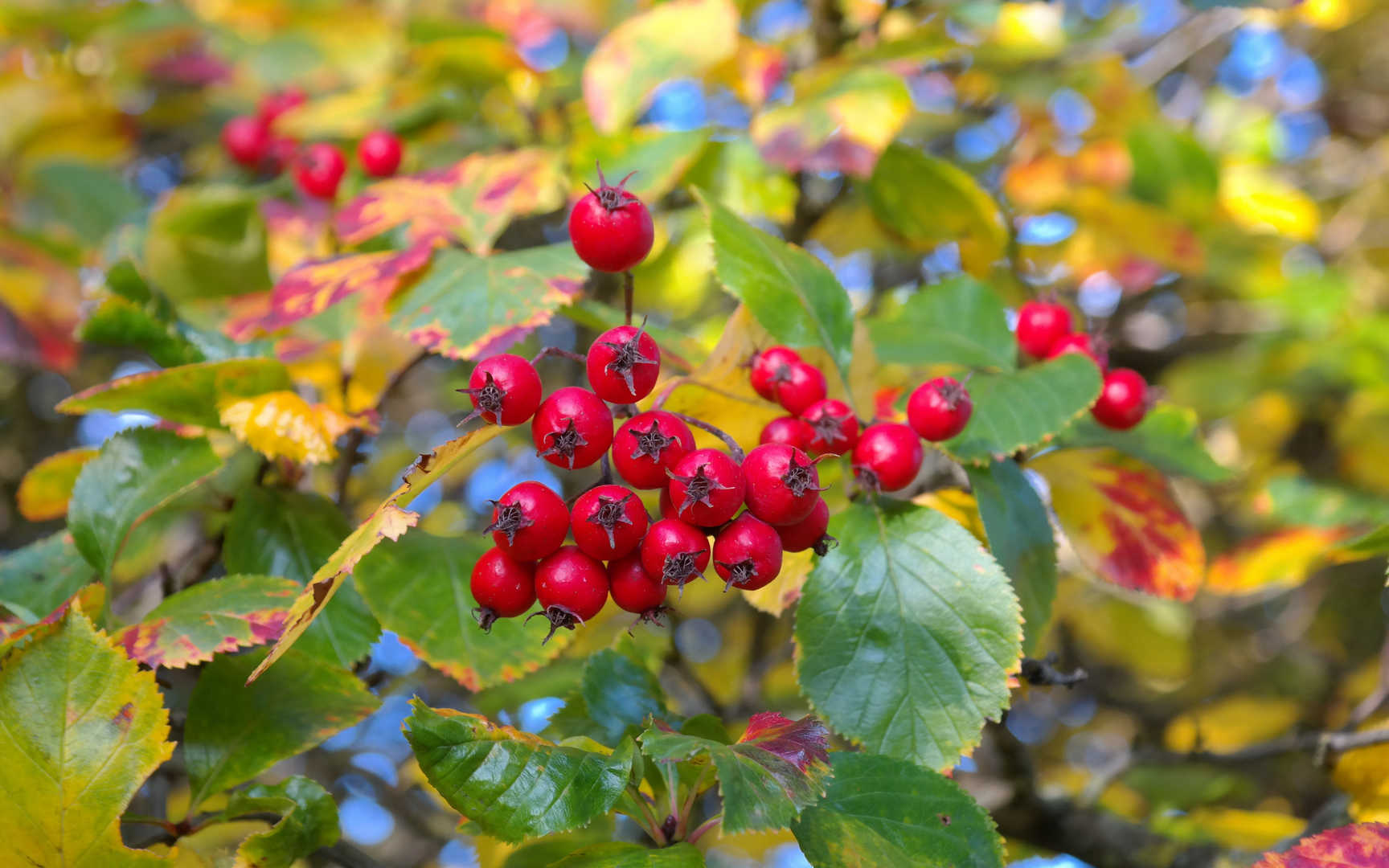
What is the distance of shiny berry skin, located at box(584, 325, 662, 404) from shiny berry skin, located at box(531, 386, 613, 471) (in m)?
0.03

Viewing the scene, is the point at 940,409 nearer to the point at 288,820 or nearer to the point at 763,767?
the point at 763,767

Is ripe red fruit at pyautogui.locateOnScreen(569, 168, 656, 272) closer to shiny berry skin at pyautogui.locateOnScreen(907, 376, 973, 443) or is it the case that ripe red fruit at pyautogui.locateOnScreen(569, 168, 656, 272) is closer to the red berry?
the red berry

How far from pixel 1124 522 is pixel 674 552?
104 centimetres

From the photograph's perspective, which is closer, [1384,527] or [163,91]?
[1384,527]

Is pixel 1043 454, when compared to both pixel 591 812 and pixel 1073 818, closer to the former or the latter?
pixel 1073 818

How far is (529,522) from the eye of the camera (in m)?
1.01

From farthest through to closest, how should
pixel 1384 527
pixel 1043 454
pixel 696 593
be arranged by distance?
pixel 696 593
pixel 1043 454
pixel 1384 527

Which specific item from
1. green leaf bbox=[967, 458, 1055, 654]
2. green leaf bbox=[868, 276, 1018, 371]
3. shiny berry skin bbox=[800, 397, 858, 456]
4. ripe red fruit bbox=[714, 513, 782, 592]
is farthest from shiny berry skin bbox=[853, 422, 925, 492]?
green leaf bbox=[868, 276, 1018, 371]

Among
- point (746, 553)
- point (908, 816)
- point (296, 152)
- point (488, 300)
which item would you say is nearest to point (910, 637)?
point (908, 816)

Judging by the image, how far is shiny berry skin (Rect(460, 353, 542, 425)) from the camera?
102 cm

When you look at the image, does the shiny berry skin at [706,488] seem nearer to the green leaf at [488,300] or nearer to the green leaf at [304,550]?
the green leaf at [488,300]

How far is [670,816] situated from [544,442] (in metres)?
0.54

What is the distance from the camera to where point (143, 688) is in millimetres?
1099

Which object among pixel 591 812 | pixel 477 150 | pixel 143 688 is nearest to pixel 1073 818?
pixel 591 812
